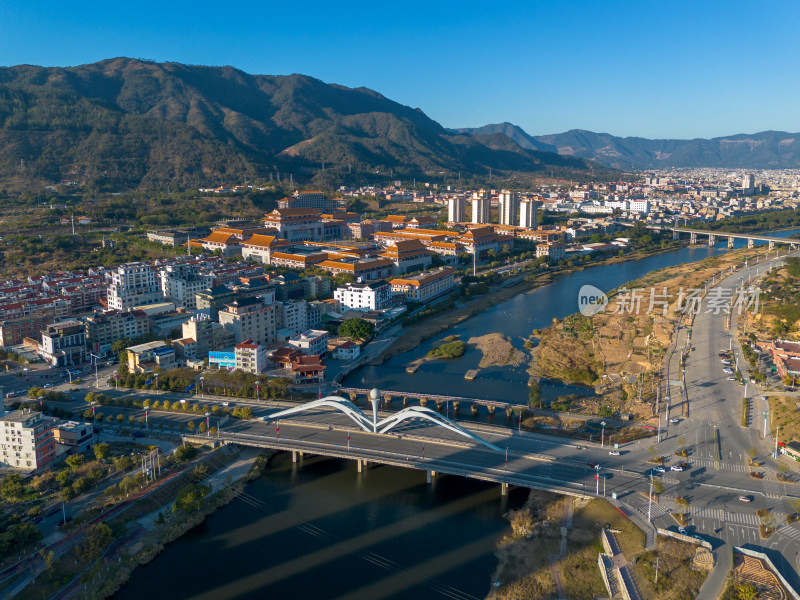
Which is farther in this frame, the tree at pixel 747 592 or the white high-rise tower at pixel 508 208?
the white high-rise tower at pixel 508 208

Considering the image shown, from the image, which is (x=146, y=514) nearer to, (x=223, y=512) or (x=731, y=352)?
(x=223, y=512)

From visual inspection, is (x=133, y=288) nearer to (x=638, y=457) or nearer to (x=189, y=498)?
(x=189, y=498)

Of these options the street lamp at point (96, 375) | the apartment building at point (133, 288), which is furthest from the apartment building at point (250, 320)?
the apartment building at point (133, 288)

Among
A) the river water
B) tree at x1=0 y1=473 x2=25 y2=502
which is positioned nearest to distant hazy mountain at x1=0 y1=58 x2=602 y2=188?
tree at x1=0 y1=473 x2=25 y2=502

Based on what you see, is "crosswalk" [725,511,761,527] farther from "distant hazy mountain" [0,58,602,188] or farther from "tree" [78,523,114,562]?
"distant hazy mountain" [0,58,602,188]

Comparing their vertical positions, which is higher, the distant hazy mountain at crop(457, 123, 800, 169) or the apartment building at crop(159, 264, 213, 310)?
the distant hazy mountain at crop(457, 123, 800, 169)

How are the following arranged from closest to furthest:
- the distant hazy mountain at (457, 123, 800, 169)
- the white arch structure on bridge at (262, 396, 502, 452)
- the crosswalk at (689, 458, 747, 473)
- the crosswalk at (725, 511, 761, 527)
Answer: the crosswalk at (725, 511, 761, 527) → the crosswalk at (689, 458, 747, 473) → the white arch structure on bridge at (262, 396, 502, 452) → the distant hazy mountain at (457, 123, 800, 169)

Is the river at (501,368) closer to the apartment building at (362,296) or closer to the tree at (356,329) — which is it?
the tree at (356,329)
